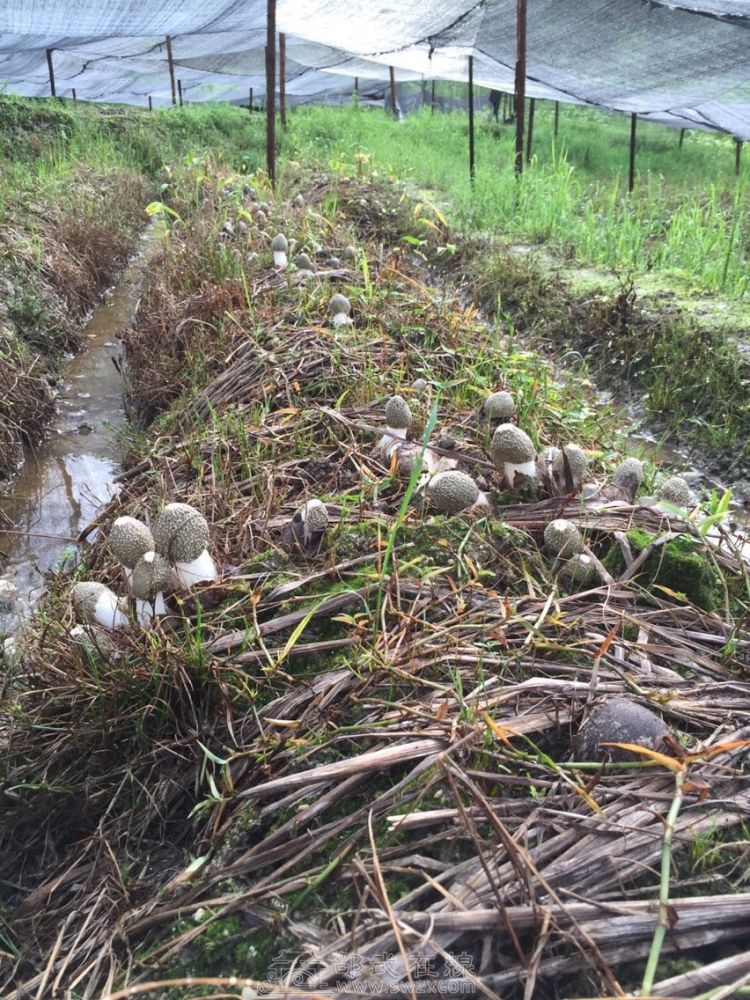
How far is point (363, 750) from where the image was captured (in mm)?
1626

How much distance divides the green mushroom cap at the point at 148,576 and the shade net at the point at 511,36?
21.7ft

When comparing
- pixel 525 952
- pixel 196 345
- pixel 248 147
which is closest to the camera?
pixel 525 952

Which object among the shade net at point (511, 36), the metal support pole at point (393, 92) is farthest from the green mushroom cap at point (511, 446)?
the metal support pole at point (393, 92)

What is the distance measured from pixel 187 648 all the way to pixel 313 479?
41.1 inches

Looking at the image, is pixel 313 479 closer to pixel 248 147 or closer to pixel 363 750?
pixel 363 750

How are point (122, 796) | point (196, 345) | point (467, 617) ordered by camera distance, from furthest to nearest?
point (196, 345), point (467, 617), point (122, 796)

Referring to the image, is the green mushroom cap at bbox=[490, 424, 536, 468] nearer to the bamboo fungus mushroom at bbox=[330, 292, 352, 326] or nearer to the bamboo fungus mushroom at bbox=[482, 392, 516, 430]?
the bamboo fungus mushroom at bbox=[482, 392, 516, 430]

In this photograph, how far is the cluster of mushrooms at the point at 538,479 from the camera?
7.08ft

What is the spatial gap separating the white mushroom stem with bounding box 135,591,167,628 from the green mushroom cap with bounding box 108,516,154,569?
119 mm

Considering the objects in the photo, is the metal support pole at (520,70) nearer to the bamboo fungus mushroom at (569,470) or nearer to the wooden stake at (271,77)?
the wooden stake at (271,77)

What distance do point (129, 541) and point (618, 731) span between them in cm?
140

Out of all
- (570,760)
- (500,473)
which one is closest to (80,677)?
(570,760)

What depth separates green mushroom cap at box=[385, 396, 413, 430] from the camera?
9.11 feet

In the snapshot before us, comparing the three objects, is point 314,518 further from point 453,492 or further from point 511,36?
point 511,36
